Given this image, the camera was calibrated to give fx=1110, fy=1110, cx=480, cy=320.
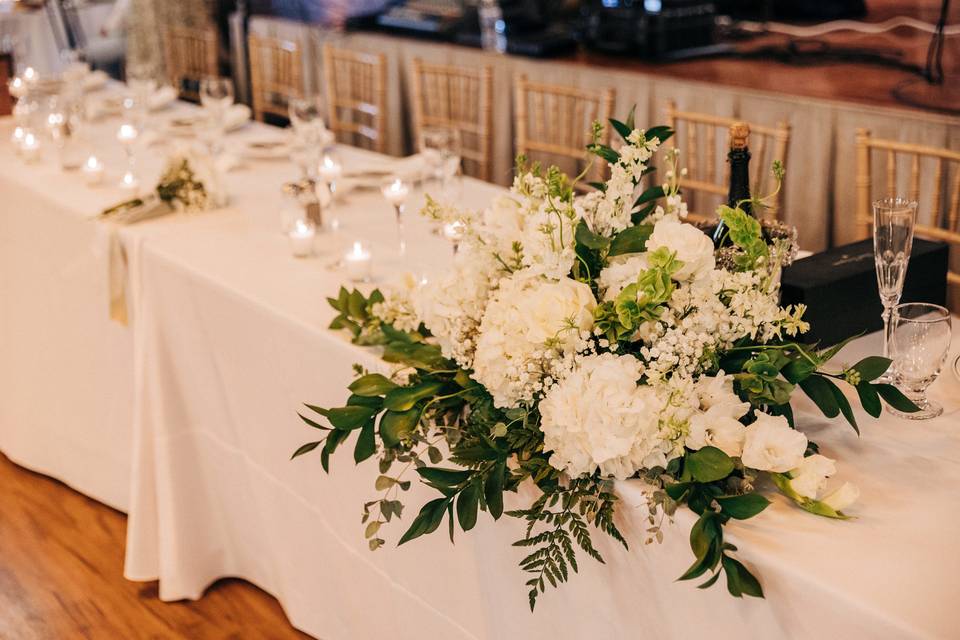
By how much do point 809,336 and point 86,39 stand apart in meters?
7.09

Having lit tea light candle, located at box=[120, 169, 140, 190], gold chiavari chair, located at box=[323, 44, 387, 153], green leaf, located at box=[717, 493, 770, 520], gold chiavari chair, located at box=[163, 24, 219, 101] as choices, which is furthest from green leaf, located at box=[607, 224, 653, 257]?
gold chiavari chair, located at box=[163, 24, 219, 101]

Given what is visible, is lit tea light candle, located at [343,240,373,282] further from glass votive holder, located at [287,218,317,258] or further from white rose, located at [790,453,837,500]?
white rose, located at [790,453,837,500]

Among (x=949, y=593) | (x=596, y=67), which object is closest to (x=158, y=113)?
(x=596, y=67)

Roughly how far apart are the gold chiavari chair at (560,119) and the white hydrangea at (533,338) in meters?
2.11

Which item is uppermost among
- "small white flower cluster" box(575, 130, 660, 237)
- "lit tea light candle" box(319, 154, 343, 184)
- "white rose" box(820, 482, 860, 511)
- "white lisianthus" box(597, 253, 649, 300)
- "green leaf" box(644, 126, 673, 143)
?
"green leaf" box(644, 126, 673, 143)

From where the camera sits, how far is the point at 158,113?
3.79 meters

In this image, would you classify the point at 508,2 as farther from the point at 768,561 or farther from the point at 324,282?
the point at 768,561

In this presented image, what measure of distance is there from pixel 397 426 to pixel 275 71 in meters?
3.44

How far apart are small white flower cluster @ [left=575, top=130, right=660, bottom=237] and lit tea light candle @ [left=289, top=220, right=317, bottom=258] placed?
0.94 m

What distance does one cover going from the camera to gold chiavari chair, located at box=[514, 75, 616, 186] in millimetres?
3479

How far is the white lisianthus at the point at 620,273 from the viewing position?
53.2 inches

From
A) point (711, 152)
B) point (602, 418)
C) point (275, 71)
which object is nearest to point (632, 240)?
point (602, 418)

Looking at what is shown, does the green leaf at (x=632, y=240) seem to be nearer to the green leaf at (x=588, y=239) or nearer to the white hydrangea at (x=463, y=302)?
the green leaf at (x=588, y=239)

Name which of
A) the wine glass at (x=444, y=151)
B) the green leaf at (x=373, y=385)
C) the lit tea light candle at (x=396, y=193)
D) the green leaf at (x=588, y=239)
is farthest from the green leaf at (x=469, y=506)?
the wine glass at (x=444, y=151)
